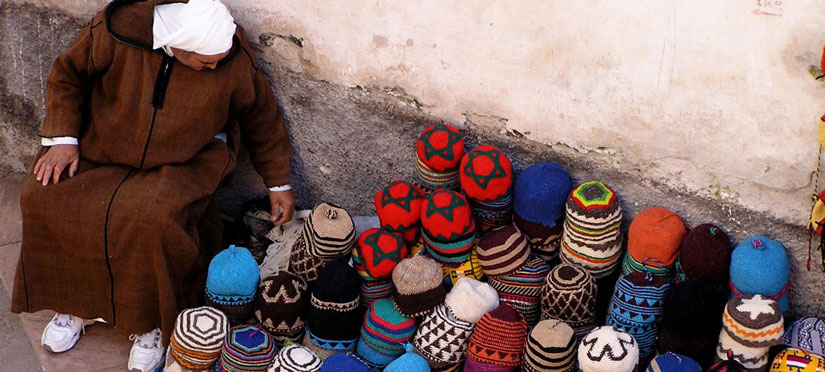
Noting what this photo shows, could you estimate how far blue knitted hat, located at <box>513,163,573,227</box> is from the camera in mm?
2701

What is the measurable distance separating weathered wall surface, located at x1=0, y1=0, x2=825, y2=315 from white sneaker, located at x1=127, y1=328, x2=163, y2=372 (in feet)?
2.62

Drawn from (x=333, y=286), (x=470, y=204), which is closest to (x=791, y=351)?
(x=470, y=204)

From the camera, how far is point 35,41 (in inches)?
139

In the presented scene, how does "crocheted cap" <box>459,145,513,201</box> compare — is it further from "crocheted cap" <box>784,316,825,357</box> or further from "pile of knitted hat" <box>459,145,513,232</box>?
"crocheted cap" <box>784,316,825,357</box>

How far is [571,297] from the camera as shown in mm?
A: 2588

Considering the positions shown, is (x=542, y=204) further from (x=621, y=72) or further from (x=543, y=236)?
(x=621, y=72)

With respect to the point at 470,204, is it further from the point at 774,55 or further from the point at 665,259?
the point at 774,55

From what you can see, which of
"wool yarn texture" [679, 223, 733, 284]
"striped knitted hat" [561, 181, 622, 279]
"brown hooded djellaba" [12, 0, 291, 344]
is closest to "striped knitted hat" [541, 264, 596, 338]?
"striped knitted hat" [561, 181, 622, 279]

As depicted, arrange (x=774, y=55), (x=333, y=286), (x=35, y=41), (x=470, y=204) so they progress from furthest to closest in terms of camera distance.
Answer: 1. (x=35, y=41)
2. (x=470, y=204)
3. (x=333, y=286)
4. (x=774, y=55)

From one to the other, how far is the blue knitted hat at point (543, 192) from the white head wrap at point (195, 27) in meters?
1.09

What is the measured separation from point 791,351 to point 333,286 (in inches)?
54.1

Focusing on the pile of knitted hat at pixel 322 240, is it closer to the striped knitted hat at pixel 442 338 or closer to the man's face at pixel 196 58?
the striped knitted hat at pixel 442 338

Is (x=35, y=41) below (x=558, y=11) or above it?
below

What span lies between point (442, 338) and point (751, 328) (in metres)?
0.92
